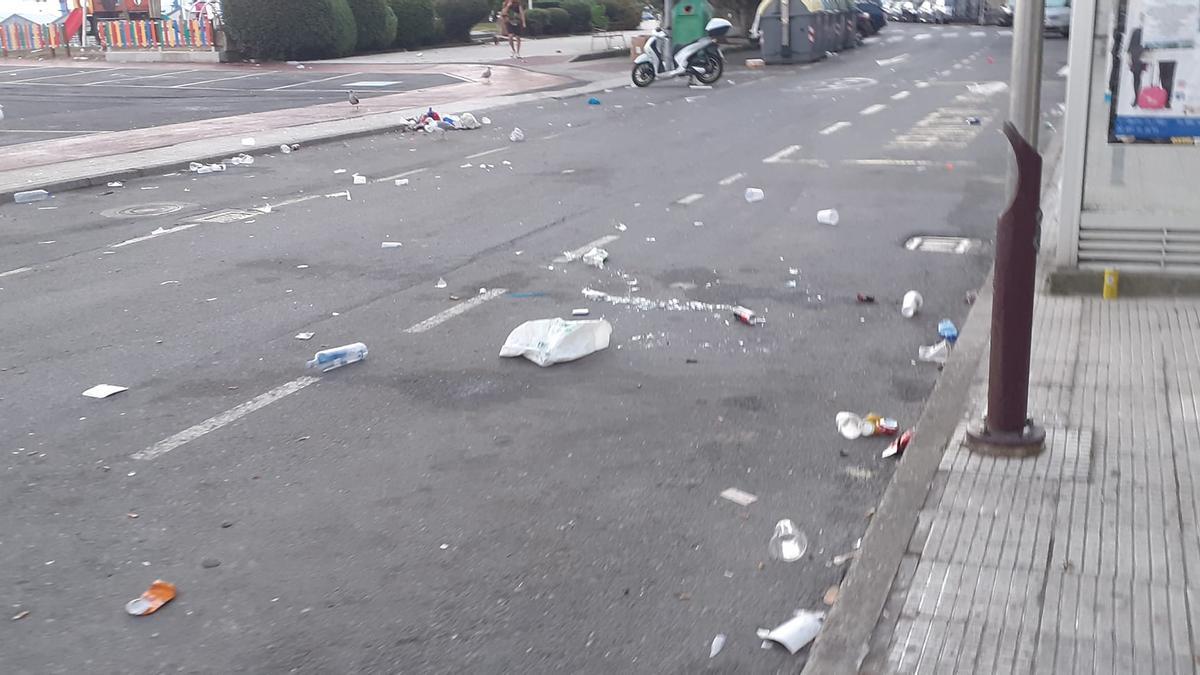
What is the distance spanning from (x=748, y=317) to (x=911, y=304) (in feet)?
3.54

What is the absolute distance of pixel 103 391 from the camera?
20.6 feet

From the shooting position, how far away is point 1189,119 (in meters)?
6.86

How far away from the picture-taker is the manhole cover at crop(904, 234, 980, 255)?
9519 mm

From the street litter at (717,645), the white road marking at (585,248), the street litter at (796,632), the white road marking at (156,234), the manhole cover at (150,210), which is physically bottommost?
the street litter at (717,645)

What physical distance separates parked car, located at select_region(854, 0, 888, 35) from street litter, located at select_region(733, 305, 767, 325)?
43430mm

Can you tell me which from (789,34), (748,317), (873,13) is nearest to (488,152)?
(748,317)

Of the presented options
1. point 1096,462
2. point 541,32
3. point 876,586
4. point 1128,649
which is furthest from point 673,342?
point 541,32

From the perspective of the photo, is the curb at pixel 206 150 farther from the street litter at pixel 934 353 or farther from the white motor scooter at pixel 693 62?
the street litter at pixel 934 353

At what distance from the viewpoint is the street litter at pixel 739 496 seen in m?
4.85

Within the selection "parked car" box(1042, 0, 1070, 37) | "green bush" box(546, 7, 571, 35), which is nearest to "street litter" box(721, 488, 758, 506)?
"parked car" box(1042, 0, 1070, 37)

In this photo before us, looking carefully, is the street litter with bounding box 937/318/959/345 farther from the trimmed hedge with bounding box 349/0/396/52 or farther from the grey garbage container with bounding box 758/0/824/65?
the trimmed hedge with bounding box 349/0/396/52

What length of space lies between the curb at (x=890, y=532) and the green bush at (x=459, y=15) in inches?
1498

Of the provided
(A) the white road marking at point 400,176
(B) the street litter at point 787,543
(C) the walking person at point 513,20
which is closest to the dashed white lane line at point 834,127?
(A) the white road marking at point 400,176

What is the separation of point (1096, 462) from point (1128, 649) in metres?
1.47
